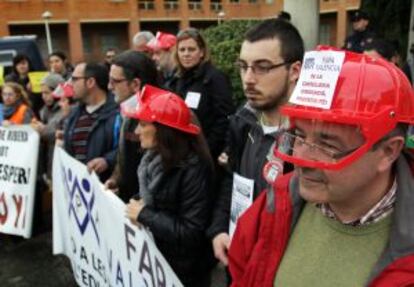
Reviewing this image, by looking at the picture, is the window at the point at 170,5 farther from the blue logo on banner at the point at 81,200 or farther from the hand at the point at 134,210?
the hand at the point at 134,210

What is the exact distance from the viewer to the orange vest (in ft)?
17.4

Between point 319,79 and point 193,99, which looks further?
point 193,99

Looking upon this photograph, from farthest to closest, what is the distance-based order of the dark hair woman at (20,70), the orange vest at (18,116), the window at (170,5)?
the window at (170,5) → the dark hair woman at (20,70) → the orange vest at (18,116)

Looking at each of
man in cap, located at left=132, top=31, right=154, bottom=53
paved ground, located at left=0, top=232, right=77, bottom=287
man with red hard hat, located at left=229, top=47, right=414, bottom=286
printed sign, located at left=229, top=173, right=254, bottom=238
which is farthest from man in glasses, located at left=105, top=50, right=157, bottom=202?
man in cap, located at left=132, top=31, right=154, bottom=53

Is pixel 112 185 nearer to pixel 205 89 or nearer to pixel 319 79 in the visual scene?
pixel 205 89

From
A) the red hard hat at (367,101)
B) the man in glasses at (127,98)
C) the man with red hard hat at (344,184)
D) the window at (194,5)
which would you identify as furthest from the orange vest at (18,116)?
the window at (194,5)

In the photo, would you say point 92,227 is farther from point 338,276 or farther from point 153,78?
point 338,276

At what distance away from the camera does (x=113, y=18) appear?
122ft

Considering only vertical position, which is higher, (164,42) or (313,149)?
(164,42)

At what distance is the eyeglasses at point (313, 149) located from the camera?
124 cm

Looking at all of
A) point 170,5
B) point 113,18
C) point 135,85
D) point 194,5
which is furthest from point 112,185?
point 194,5

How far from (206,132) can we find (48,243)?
7.46 ft

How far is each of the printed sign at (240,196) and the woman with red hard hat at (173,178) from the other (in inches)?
10.2

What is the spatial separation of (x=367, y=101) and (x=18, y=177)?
4378 millimetres
